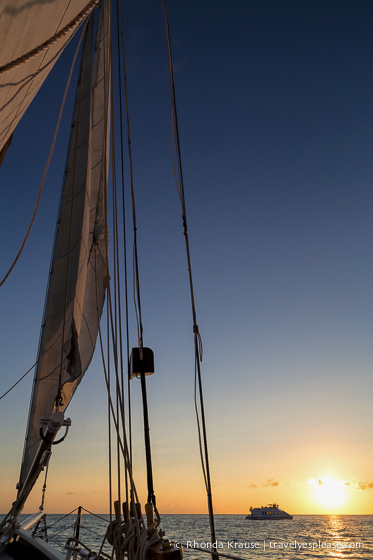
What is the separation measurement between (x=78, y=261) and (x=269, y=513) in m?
103

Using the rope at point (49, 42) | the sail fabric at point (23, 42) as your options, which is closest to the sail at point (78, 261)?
the rope at point (49, 42)

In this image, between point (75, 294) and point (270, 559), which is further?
point (270, 559)

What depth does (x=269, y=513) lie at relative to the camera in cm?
9019

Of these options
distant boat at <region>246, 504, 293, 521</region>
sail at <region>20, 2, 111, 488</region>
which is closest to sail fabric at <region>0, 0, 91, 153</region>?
sail at <region>20, 2, 111, 488</region>

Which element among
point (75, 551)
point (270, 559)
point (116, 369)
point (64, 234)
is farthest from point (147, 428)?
point (270, 559)

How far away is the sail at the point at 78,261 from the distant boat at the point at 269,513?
102 metres

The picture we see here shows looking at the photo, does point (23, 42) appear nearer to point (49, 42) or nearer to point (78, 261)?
point (49, 42)

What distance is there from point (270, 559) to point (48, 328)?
4057 cm

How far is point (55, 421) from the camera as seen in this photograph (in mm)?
3006

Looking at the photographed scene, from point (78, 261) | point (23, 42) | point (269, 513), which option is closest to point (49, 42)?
Result: point (23, 42)

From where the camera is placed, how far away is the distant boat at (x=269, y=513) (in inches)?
3551

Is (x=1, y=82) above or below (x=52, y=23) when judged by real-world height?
below

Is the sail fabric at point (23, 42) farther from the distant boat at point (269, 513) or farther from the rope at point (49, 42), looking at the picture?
the distant boat at point (269, 513)

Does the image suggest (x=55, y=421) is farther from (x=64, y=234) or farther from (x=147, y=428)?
(x=64, y=234)
